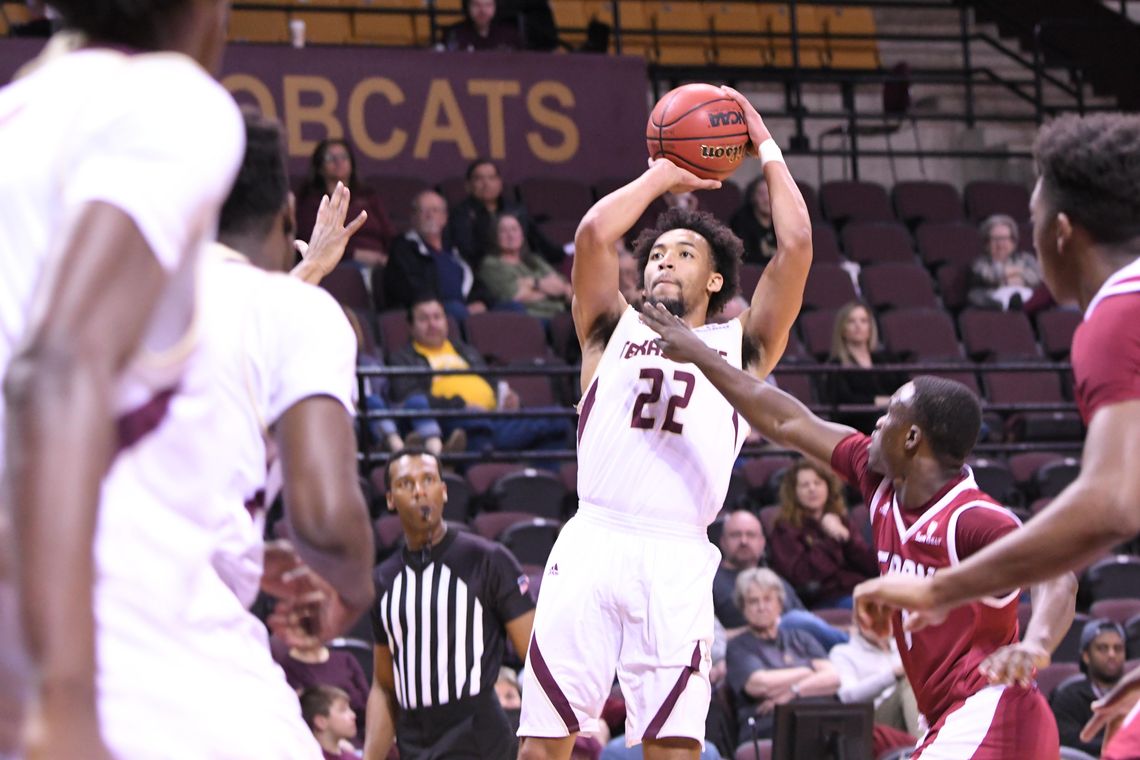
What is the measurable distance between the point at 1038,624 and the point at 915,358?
6.55 metres

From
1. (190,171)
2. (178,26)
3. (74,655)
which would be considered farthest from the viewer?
(178,26)

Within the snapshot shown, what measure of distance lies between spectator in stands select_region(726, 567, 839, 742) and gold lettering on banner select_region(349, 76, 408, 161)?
5.41m

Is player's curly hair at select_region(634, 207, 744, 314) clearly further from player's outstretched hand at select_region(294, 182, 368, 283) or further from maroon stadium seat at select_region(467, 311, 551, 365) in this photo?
maroon stadium seat at select_region(467, 311, 551, 365)

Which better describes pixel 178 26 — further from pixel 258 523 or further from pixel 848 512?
pixel 848 512

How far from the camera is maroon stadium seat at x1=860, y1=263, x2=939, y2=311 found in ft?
38.7

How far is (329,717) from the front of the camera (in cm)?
665

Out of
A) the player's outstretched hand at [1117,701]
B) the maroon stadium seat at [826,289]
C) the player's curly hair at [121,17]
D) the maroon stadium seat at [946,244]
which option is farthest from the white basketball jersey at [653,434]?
the maroon stadium seat at [946,244]

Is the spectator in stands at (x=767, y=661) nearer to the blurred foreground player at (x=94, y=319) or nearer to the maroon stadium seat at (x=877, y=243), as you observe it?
the maroon stadium seat at (x=877, y=243)

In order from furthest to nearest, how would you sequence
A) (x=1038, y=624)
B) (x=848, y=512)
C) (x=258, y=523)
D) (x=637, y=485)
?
(x=848, y=512) < (x=637, y=485) < (x=1038, y=624) < (x=258, y=523)

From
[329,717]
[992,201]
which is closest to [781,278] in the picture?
[329,717]

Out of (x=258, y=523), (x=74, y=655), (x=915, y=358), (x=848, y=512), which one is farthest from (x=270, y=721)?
(x=915, y=358)

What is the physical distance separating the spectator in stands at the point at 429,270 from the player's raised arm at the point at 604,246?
436cm

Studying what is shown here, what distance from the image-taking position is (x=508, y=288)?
10.9 meters

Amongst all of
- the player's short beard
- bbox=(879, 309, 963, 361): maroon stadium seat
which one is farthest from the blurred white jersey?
bbox=(879, 309, 963, 361): maroon stadium seat
